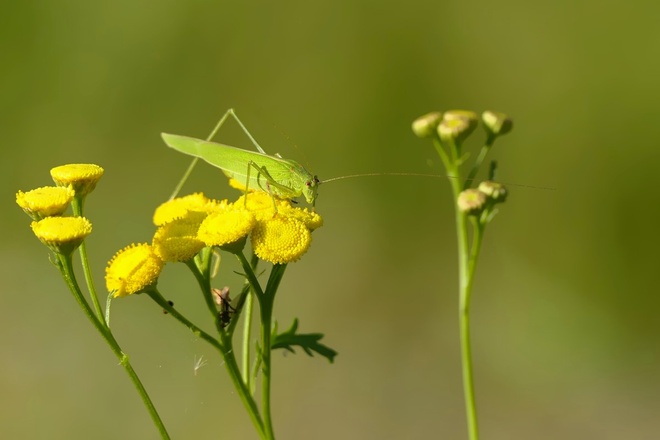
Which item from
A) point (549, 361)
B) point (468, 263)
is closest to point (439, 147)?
point (468, 263)

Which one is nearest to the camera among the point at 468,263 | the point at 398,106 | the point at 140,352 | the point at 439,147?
the point at 468,263

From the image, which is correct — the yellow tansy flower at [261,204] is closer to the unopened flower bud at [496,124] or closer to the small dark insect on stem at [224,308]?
the small dark insect on stem at [224,308]

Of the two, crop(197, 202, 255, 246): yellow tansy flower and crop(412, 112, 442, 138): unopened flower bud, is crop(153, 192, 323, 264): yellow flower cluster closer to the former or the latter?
crop(197, 202, 255, 246): yellow tansy flower

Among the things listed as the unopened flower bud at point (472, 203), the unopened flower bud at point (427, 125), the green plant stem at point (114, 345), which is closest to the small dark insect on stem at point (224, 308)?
the green plant stem at point (114, 345)

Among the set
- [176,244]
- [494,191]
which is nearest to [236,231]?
[176,244]

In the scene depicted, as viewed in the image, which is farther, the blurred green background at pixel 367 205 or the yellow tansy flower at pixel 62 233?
the blurred green background at pixel 367 205

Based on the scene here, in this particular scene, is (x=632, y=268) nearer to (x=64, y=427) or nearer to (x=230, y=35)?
(x=230, y=35)

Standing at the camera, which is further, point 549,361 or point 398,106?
point 398,106
